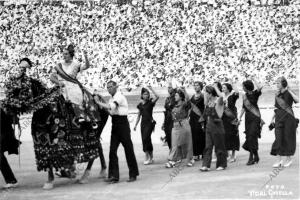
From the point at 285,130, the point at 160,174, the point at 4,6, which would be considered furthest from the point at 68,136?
the point at 4,6

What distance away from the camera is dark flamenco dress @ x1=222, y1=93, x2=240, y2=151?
11.1 metres

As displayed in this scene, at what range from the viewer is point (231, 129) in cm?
1122

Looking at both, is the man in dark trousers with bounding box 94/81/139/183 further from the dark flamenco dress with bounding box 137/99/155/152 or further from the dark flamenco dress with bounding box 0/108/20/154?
the dark flamenco dress with bounding box 137/99/155/152

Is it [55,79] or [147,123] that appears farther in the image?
[147,123]

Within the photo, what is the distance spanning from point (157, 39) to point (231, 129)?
1144 centimetres

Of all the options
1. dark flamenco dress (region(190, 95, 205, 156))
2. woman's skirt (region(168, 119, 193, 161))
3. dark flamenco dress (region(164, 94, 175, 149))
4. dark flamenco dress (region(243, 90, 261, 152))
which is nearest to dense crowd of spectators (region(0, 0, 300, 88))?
dark flamenco dress (region(164, 94, 175, 149))

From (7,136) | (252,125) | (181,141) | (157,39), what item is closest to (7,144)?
(7,136)

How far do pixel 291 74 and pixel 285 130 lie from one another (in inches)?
415

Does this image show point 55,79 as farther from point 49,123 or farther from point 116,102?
point 116,102

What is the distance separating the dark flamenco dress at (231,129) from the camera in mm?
11055

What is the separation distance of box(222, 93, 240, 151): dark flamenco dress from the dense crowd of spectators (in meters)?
9.66

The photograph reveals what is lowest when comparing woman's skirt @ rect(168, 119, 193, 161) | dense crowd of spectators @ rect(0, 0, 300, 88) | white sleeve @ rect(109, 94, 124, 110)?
woman's skirt @ rect(168, 119, 193, 161)

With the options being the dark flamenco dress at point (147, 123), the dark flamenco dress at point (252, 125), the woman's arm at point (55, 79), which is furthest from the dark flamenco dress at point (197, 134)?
the woman's arm at point (55, 79)

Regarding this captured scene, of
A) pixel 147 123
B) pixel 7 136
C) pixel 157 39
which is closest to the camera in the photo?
pixel 7 136
